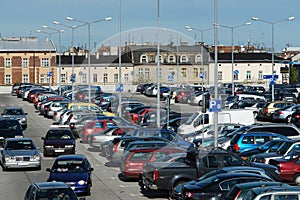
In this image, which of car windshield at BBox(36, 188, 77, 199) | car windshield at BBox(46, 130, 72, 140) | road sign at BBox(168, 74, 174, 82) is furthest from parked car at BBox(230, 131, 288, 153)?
car windshield at BBox(36, 188, 77, 199)

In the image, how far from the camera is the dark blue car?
22.7 meters

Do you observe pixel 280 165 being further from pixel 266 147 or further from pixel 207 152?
pixel 266 147

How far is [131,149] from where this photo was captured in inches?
1038

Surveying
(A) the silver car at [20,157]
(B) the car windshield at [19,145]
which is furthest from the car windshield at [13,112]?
(A) the silver car at [20,157]

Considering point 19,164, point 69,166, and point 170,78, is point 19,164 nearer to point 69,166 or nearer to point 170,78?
point 69,166

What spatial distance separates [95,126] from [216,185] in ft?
66.7

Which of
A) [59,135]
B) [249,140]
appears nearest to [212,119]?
[249,140]

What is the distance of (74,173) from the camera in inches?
917

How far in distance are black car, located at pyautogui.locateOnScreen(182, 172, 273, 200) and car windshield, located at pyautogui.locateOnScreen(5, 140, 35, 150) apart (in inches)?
500

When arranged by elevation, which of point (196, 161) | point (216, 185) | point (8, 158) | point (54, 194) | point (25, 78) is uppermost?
point (25, 78)

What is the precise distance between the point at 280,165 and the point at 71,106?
85.1 feet

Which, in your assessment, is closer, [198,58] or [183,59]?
[183,59]

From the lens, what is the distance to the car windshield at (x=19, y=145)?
99.0ft

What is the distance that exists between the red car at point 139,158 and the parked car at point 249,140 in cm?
641
